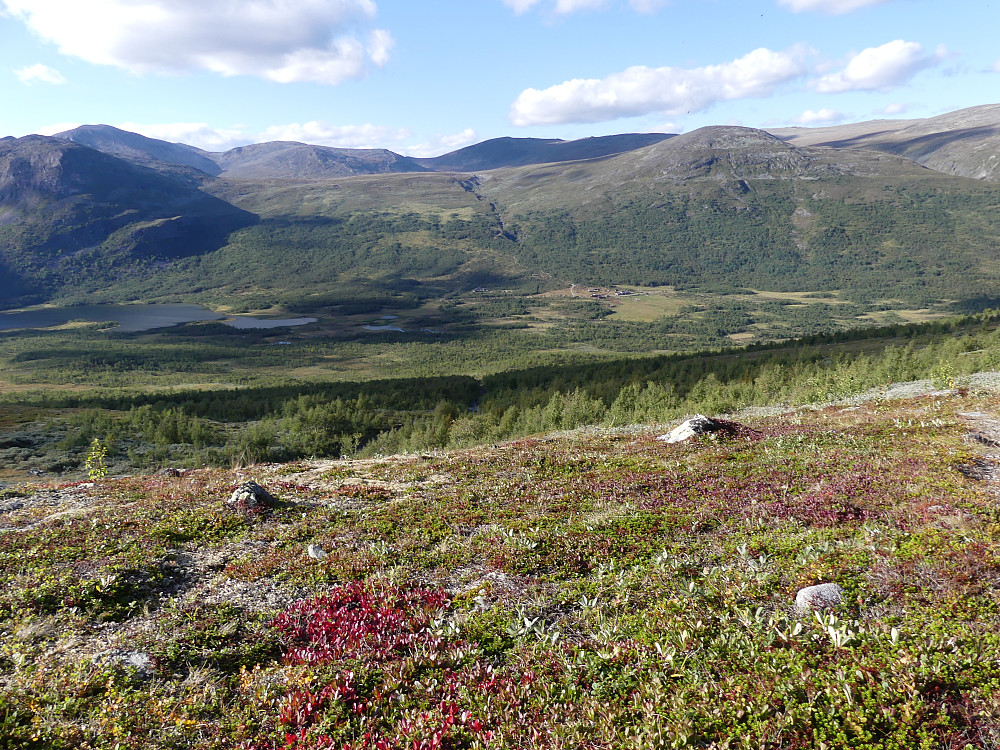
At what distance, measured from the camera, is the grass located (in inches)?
267

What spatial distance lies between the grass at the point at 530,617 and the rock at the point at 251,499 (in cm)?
43

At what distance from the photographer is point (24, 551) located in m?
13.2

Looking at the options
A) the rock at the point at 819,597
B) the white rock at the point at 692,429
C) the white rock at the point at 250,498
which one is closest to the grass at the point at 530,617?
the rock at the point at 819,597

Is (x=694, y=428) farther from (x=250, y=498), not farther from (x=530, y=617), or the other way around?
(x=250, y=498)

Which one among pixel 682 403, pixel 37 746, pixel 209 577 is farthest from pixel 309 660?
pixel 682 403

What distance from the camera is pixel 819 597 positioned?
29.1 ft

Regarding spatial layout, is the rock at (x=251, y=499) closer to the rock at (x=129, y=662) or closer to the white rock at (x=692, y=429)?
the rock at (x=129, y=662)

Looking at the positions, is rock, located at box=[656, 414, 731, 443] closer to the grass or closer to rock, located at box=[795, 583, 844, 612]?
the grass

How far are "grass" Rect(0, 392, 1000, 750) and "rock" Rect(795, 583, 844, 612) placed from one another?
0.33 meters

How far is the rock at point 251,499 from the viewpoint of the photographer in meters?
16.5

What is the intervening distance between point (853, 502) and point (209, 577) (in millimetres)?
16919

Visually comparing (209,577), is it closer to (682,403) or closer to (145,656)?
(145,656)

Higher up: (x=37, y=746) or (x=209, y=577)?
(x=37, y=746)

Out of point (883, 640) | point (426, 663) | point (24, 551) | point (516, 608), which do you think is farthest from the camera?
point (24, 551)
